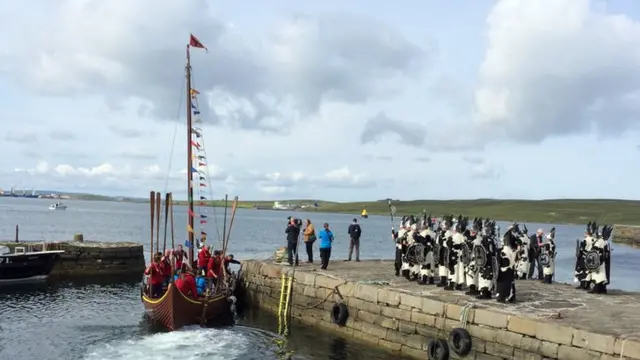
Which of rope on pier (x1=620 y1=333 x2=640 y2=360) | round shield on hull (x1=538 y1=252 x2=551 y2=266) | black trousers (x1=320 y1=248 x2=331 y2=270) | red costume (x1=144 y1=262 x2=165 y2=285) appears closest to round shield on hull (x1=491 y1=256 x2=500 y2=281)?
rope on pier (x1=620 y1=333 x2=640 y2=360)

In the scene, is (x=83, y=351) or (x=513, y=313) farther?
(x=83, y=351)

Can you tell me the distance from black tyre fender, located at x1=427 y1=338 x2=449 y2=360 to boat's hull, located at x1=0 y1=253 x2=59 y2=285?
2087cm

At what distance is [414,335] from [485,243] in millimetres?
3017

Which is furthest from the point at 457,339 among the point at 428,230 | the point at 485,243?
the point at 428,230

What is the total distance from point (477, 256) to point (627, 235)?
259 ft

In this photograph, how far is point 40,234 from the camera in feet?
207

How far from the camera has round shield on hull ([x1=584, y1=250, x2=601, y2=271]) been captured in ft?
55.8

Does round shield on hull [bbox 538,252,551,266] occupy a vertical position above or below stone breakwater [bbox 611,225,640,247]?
above

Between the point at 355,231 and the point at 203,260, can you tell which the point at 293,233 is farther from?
the point at 203,260

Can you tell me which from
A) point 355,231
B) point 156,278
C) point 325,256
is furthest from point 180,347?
point 355,231

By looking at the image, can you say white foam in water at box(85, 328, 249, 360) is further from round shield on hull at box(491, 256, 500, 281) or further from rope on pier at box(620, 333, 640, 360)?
rope on pier at box(620, 333, 640, 360)

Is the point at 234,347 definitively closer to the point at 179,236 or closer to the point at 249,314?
the point at 249,314

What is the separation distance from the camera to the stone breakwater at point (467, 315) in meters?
11.4

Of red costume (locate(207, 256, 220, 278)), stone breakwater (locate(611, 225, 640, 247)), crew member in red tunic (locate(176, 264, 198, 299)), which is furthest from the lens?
stone breakwater (locate(611, 225, 640, 247))
